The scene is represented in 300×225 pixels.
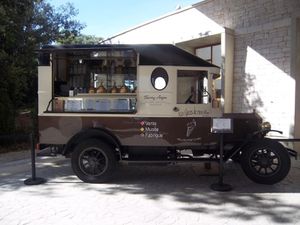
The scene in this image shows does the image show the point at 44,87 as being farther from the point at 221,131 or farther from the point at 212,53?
the point at 212,53

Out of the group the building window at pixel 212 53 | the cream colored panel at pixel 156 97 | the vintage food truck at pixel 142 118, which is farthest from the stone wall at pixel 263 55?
the cream colored panel at pixel 156 97

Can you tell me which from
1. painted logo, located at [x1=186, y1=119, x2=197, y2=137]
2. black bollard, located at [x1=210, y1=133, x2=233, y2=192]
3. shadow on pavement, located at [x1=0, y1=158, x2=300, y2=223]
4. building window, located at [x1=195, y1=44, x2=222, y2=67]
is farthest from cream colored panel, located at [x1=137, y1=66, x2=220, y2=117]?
building window, located at [x1=195, y1=44, x2=222, y2=67]

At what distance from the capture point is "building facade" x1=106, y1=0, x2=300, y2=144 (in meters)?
11.0

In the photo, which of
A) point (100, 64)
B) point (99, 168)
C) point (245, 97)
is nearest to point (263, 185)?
point (99, 168)

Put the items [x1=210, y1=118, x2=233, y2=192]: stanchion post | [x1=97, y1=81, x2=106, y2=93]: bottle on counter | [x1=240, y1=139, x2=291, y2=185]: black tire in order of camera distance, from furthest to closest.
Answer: [x1=97, y1=81, x2=106, y2=93]: bottle on counter
[x1=240, y1=139, x2=291, y2=185]: black tire
[x1=210, y1=118, x2=233, y2=192]: stanchion post

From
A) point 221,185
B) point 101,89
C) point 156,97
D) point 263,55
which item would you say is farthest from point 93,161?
point 263,55

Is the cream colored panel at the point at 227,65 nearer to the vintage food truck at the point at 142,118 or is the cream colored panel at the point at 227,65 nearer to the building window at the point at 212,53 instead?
the building window at the point at 212,53

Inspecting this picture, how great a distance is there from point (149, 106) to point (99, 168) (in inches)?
58.2

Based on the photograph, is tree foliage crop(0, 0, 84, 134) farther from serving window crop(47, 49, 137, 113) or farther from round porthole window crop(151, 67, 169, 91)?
round porthole window crop(151, 67, 169, 91)

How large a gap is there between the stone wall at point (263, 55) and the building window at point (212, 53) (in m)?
1.15

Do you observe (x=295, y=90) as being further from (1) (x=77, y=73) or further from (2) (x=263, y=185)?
(1) (x=77, y=73)

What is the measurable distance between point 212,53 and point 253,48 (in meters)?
2.48

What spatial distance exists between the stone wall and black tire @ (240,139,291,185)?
4.01 meters

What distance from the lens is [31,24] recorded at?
14484 mm
